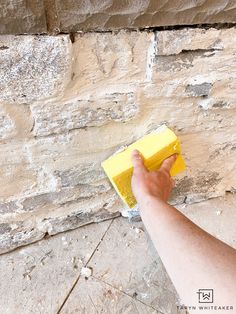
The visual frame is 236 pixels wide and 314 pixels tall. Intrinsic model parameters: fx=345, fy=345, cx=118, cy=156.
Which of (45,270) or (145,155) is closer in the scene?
(145,155)

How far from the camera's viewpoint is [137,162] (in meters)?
0.98

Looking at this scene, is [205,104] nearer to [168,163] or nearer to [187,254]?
[168,163]

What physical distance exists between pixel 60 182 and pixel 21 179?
5.0 inches

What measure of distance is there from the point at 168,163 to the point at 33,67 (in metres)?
0.48

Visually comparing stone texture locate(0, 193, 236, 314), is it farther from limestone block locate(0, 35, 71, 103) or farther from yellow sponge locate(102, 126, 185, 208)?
limestone block locate(0, 35, 71, 103)

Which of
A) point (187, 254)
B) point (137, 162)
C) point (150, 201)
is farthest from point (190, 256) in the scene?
point (137, 162)

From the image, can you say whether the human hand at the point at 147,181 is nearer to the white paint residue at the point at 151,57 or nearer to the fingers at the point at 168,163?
the fingers at the point at 168,163

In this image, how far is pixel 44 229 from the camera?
4.20ft

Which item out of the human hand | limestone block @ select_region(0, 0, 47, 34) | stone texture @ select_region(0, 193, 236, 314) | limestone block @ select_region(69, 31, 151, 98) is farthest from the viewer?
stone texture @ select_region(0, 193, 236, 314)

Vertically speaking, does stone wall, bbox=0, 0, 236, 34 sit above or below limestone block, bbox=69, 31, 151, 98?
above

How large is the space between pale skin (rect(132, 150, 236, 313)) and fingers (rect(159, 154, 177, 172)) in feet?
0.33

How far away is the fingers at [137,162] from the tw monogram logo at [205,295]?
1.15 feet

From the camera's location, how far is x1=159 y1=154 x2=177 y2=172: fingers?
1.03 meters

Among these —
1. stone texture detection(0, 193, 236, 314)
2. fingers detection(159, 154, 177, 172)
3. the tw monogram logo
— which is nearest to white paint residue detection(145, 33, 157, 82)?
fingers detection(159, 154, 177, 172)
